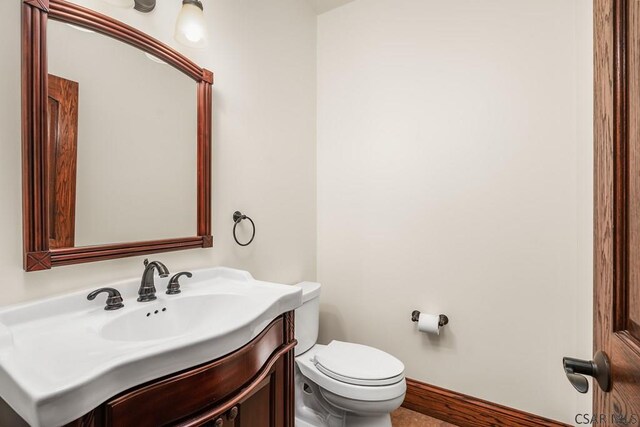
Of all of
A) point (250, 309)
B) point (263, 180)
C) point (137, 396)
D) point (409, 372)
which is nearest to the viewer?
point (137, 396)

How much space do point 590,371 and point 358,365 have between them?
1.12 meters

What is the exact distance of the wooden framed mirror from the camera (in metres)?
0.91

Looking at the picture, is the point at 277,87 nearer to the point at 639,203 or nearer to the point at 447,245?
the point at 447,245

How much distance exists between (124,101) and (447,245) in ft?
5.60

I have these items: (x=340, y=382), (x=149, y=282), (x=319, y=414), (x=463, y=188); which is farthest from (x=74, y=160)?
(x=463, y=188)

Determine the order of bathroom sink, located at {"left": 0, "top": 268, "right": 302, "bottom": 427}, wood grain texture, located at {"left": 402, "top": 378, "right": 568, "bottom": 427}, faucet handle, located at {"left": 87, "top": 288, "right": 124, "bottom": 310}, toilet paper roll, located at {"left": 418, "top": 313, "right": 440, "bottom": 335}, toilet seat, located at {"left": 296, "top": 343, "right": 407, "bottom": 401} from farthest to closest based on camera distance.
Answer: toilet paper roll, located at {"left": 418, "top": 313, "right": 440, "bottom": 335}
wood grain texture, located at {"left": 402, "top": 378, "right": 568, "bottom": 427}
toilet seat, located at {"left": 296, "top": 343, "right": 407, "bottom": 401}
faucet handle, located at {"left": 87, "top": 288, "right": 124, "bottom": 310}
bathroom sink, located at {"left": 0, "top": 268, "right": 302, "bottom": 427}

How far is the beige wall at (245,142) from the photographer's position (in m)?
0.89

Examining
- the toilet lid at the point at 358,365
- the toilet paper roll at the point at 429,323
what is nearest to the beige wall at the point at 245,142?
the toilet lid at the point at 358,365

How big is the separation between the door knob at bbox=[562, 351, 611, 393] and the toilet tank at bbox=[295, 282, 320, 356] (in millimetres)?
1243

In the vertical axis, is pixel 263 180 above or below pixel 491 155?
below

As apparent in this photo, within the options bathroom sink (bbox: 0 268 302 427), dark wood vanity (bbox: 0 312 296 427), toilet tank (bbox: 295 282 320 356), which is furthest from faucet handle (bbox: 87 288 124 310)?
toilet tank (bbox: 295 282 320 356)

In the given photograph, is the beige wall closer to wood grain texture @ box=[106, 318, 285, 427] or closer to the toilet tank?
the toilet tank

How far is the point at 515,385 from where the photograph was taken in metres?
1.61

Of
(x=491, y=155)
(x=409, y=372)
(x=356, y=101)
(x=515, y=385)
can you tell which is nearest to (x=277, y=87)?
(x=356, y=101)
